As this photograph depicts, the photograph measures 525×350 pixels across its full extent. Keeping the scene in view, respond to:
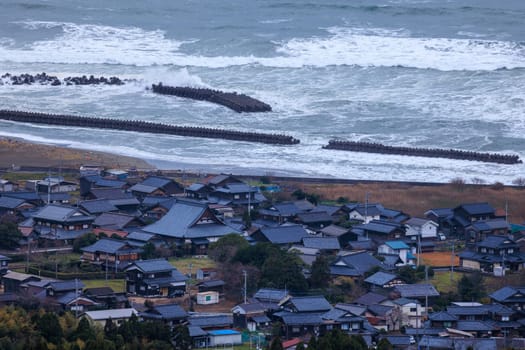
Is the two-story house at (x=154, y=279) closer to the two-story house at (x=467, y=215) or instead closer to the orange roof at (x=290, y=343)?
the orange roof at (x=290, y=343)

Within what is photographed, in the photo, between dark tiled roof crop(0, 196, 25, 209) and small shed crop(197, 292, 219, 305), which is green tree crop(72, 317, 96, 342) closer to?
small shed crop(197, 292, 219, 305)

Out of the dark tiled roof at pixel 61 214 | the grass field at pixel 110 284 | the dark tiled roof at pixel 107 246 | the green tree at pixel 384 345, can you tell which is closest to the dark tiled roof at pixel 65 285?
the grass field at pixel 110 284

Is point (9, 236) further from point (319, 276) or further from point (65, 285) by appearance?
point (319, 276)

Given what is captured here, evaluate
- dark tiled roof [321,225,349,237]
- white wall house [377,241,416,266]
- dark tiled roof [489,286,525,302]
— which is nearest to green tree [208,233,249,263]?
dark tiled roof [321,225,349,237]

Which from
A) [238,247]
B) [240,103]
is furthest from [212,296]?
[240,103]

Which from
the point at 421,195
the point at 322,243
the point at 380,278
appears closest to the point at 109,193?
the point at 322,243

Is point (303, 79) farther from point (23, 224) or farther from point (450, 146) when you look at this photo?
point (23, 224)

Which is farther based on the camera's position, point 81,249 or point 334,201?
point 334,201
